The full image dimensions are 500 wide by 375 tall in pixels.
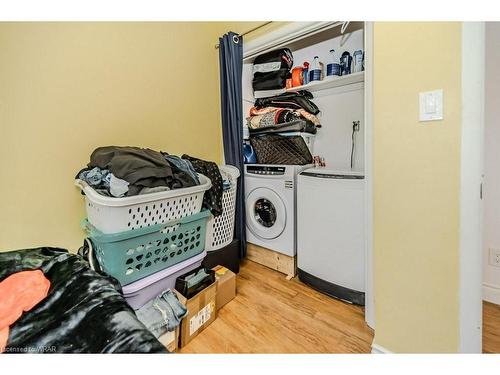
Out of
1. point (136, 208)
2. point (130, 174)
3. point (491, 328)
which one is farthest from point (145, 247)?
point (491, 328)

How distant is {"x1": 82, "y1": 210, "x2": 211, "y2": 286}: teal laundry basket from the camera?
104 cm

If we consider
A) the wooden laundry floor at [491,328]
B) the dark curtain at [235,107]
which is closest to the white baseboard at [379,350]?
the wooden laundry floor at [491,328]

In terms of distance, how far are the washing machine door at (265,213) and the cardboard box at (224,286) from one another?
1.61 feet

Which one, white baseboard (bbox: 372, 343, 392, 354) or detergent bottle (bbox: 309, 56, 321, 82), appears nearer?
white baseboard (bbox: 372, 343, 392, 354)

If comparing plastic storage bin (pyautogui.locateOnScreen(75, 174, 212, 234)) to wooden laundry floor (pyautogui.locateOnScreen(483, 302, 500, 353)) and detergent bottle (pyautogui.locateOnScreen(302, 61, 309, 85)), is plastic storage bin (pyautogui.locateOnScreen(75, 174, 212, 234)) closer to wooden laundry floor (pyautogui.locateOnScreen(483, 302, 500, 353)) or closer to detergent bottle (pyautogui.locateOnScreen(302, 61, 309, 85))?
detergent bottle (pyautogui.locateOnScreen(302, 61, 309, 85))

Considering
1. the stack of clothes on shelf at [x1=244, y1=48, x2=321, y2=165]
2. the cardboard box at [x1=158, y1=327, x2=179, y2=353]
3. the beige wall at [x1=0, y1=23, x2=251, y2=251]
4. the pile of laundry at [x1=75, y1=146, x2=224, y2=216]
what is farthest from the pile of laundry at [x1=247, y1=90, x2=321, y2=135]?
the cardboard box at [x1=158, y1=327, x2=179, y2=353]

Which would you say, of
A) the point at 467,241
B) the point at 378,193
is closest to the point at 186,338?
the point at 378,193

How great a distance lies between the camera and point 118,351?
561 millimetres

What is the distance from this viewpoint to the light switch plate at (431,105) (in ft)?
2.64

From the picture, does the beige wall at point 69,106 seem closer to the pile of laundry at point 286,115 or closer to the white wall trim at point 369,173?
the pile of laundry at point 286,115

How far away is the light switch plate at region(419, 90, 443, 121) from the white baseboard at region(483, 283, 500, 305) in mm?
1283

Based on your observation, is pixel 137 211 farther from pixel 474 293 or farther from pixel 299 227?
pixel 474 293

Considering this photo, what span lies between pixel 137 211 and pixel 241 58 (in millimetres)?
1549

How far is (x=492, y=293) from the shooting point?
4.46ft
